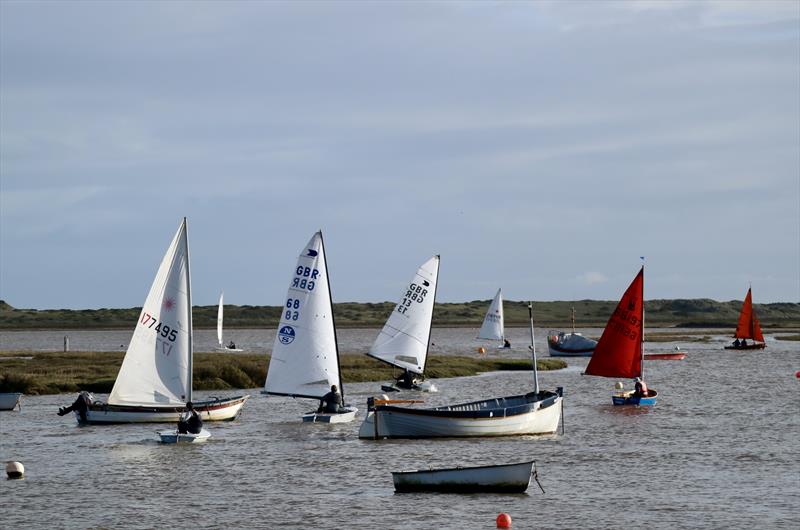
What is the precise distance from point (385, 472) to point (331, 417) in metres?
12.7

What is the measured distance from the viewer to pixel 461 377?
82875 mm

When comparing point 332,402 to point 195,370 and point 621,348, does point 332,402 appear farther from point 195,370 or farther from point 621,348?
point 195,370

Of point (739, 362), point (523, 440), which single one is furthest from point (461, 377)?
point (523, 440)

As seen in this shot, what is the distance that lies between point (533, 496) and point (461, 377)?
4877 centimetres

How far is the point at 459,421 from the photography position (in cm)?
4575

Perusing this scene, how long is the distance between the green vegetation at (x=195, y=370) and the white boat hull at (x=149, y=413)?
1522cm

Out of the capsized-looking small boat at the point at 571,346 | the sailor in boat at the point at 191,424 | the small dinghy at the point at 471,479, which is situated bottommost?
the small dinghy at the point at 471,479

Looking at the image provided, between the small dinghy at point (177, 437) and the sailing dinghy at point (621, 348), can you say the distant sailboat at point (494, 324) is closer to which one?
the sailing dinghy at point (621, 348)

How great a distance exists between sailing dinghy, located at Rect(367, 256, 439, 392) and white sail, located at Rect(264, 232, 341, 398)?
15.0 metres

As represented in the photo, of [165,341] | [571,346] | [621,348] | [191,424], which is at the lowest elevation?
[191,424]

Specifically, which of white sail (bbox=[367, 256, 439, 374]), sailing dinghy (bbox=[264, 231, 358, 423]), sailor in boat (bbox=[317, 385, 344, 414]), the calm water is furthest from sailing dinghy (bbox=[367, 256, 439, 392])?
sailor in boat (bbox=[317, 385, 344, 414])

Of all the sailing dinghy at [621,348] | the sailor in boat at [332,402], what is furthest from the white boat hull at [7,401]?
the sailing dinghy at [621,348]

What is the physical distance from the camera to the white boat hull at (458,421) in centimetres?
4550

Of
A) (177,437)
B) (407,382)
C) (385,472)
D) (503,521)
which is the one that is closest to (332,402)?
(177,437)
